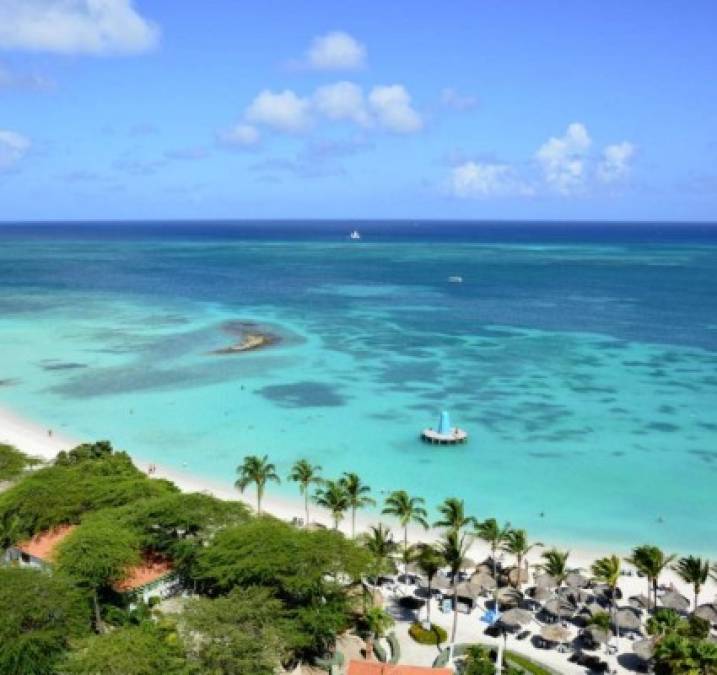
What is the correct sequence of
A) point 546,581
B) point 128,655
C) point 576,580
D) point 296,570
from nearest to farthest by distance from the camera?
point 128,655
point 296,570
point 546,581
point 576,580

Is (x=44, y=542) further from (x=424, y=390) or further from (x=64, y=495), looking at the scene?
(x=424, y=390)

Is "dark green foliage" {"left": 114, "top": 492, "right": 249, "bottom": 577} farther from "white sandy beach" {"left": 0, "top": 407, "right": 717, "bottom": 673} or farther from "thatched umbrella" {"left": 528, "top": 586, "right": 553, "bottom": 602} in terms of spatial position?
"thatched umbrella" {"left": 528, "top": 586, "right": 553, "bottom": 602}

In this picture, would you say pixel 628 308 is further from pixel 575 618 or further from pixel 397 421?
pixel 575 618

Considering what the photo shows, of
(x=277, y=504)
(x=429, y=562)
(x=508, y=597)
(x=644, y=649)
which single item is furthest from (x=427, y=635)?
(x=277, y=504)

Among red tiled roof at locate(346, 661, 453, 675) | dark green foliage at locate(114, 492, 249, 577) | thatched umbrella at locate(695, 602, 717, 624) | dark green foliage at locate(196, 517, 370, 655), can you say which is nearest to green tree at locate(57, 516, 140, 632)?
dark green foliage at locate(114, 492, 249, 577)

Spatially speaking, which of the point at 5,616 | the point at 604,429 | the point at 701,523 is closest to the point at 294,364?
the point at 604,429
